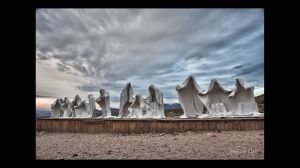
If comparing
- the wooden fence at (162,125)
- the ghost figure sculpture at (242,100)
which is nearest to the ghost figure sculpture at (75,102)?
the wooden fence at (162,125)

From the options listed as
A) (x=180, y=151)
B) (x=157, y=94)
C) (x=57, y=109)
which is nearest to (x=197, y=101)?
(x=157, y=94)

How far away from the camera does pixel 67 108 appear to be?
2055 cm

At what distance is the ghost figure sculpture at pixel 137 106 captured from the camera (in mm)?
15331

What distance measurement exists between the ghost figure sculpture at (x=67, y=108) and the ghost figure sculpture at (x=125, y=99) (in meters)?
6.40

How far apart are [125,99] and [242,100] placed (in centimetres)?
693

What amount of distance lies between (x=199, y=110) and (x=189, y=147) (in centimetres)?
705

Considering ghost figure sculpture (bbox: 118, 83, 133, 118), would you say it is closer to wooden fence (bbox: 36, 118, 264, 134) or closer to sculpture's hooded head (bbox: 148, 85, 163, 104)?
sculpture's hooded head (bbox: 148, 85, 163, 104)

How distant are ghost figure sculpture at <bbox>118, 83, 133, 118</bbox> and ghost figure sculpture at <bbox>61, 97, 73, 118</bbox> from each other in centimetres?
640

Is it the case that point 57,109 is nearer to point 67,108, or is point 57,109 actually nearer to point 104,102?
point 67,108

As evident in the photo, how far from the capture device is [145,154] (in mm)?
6594

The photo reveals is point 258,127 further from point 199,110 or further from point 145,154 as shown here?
point 145,154

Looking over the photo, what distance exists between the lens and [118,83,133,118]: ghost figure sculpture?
622 inches

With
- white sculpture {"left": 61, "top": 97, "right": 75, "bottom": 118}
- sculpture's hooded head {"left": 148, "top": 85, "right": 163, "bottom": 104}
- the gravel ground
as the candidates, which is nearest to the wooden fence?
the gravel ground
